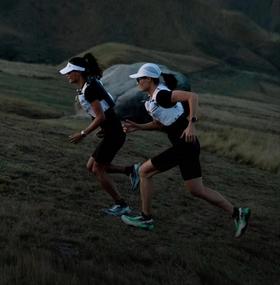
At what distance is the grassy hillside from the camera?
22.7 feet

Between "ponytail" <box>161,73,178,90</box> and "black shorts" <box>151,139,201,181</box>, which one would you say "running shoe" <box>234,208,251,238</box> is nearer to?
"black shorts" <box>151,139,201,181</box>

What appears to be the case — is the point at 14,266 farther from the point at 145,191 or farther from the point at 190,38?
the point at 190,38

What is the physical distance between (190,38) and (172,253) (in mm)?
135222

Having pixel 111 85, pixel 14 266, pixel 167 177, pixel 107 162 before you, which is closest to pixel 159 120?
pixel 107 162

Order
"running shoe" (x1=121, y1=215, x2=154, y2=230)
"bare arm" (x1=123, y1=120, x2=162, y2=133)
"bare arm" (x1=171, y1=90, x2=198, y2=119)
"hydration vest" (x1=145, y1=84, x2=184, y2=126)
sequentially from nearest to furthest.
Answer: "bare arm" (x1=171, y1=90, x2=198, y2=119)
"hydration vest" (x1=145, y1=84, x2=184, y2=126)
"bare arm" (x1=123, y1=120, x2=162, y2=133)
"running shoe" (x1=121, y1=215, x2=154, y2=230)

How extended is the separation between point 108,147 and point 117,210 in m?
0.87

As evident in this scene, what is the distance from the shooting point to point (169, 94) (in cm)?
859

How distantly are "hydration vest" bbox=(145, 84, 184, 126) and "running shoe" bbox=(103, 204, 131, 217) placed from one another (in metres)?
1.56

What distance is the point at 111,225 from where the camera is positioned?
901 centimetres

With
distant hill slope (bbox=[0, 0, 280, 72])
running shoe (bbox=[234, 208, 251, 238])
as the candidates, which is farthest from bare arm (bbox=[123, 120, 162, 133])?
distant hill slope (bbox=[0, 0, 280, 72])

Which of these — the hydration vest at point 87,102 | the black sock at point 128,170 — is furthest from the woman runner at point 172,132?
the black sock at point 128,170

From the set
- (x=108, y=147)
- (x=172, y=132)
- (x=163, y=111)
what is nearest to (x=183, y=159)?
(x=172, y=132)

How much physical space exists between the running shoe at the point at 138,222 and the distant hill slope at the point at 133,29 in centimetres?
11249

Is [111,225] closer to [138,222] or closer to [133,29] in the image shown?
[138,222]
